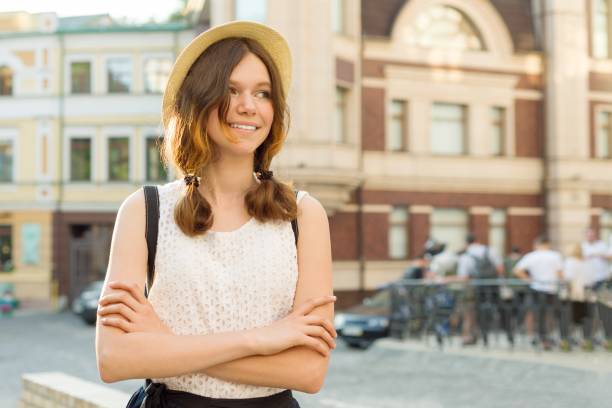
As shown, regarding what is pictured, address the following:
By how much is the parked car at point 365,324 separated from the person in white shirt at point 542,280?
363 centimetres

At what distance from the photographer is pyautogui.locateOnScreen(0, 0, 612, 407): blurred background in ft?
84.6

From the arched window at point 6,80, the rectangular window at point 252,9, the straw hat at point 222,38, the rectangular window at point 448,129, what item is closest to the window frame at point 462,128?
the rectangular window at point 448,129

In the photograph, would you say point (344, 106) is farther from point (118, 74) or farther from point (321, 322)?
point (321, 322)

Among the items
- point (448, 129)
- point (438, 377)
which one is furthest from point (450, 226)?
point (438, 377)

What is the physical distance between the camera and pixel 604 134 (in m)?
30.3

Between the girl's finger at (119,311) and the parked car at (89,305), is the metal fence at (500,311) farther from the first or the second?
the parked car at (89,305)

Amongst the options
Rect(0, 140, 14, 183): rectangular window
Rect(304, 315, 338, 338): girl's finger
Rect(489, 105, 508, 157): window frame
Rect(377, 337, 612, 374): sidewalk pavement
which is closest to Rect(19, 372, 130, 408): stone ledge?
Rect(304, 315, 338, 338): girl's finger

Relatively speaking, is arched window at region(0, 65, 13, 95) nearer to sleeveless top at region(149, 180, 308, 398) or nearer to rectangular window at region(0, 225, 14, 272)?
rectangular window at region(0, 225, 14, 272)

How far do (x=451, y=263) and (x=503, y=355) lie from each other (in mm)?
3935

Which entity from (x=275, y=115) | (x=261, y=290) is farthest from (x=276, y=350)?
(x=275, y=115)

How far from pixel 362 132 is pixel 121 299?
25.0 m

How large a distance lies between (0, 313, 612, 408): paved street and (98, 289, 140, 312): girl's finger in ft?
23.2

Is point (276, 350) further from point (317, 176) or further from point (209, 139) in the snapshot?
point (317, 176)

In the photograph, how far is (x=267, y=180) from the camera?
8.27 ft
